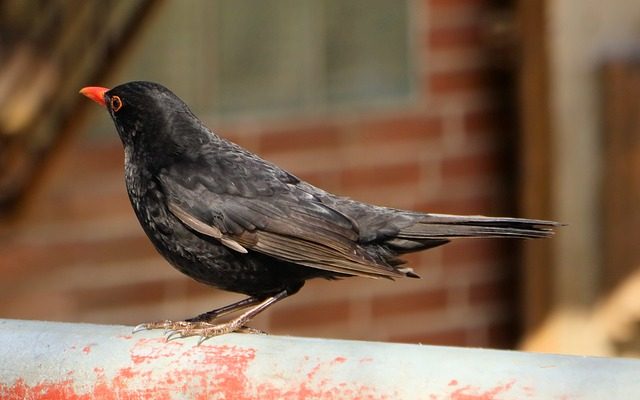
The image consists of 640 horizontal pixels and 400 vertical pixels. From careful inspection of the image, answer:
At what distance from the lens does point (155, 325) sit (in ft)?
10.8

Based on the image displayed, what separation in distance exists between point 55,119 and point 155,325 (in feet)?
5.83

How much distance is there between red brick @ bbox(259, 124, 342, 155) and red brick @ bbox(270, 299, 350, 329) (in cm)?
71

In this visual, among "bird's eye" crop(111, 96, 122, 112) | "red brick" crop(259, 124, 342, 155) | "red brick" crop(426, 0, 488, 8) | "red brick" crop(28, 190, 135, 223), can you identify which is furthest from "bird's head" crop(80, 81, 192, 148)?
"red brick" crop(426, 0, 488, 8)

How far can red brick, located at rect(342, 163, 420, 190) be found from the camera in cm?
602

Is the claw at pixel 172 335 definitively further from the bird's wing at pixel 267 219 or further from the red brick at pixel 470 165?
the red brick at pixel 470 165

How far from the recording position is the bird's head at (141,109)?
3750 millimetres

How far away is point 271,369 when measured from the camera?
93.3 inches

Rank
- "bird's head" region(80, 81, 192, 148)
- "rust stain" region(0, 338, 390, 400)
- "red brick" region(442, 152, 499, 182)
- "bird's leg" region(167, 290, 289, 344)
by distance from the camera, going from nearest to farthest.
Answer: "rust stain" region(0, 338, 390, 400), "bird's leg" region(167, 290, 289, 344), "bird's head" region(80, 81, 192, 148), "red brick" region(442, 152, 499, 182)

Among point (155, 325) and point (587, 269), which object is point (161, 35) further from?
point (155, 325)

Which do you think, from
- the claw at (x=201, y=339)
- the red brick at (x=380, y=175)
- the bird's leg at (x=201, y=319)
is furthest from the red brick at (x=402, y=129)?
the claw at (x=201, y=339)

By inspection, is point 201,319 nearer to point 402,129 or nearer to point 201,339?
point 201,339

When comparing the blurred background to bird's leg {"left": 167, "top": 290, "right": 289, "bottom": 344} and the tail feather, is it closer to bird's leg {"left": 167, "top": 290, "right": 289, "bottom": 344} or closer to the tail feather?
bird's leg {"left": 167, "top": 290, "right": 289, "bottom": 344}

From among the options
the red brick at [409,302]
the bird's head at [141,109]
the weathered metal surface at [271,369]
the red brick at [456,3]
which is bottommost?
the weathered metal surface at [271,369]

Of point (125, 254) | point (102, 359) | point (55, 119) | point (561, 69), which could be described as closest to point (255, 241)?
point (102, 359)
